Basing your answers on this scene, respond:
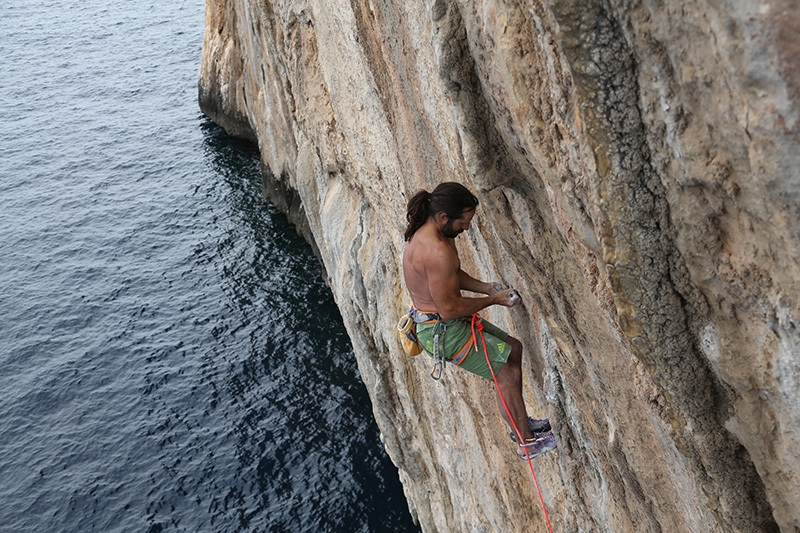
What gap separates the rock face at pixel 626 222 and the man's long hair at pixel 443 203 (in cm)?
25

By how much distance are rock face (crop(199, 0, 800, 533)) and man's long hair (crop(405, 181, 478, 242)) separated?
251 millimetres

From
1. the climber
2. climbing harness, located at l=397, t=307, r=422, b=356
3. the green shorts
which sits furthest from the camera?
climbing harness, located at l=397, t=307, r=422, b=356

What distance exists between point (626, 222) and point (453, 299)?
122 inches

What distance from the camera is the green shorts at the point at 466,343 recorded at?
862 centimetres

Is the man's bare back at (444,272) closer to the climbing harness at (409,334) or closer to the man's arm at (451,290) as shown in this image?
the man's arm at (451,290)

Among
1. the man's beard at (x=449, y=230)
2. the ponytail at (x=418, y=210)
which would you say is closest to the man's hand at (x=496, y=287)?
the man's beard at (x=449, y=230)

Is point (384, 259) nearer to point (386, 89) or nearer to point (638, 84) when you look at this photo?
point (386, 89)

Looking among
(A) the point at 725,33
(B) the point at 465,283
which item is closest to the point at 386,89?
(B) the point at 465,283

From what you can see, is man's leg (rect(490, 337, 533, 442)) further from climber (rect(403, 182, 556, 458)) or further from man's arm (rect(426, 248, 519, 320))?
man's arm (rect(426, 248, 519, 320))

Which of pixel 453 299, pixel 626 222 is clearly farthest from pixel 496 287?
pixel 626 222

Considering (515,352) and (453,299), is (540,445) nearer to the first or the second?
(515,352)

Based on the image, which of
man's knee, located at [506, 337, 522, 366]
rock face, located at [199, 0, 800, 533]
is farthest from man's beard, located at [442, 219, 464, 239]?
man's knee, located at [506, 337, 522, 366]

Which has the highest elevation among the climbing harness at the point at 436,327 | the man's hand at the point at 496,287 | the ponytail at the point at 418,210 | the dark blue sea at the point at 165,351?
the ponytail at the point at 418,210

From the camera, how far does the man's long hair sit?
7.40m
